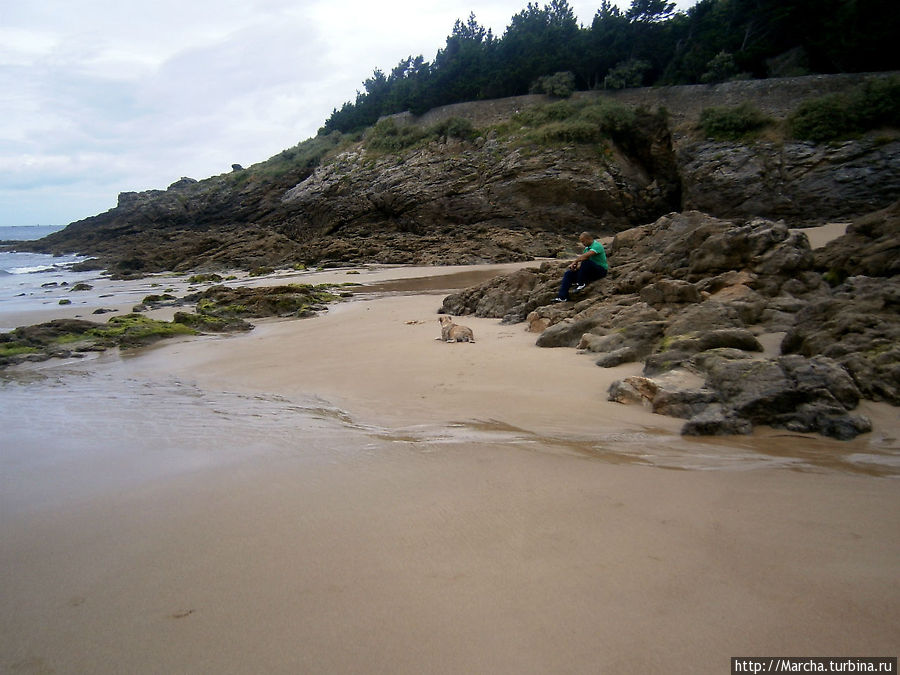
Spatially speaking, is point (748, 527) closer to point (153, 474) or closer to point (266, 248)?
point (153, 474)

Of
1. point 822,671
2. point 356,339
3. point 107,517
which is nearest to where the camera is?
point 822,671

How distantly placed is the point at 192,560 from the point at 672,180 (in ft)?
97.4

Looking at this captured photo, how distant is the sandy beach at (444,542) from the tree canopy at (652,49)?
31780 millimetres

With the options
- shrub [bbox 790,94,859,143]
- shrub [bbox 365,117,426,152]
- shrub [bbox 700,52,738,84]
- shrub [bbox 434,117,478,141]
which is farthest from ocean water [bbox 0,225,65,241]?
shrub [bbox 790,94,859,143]

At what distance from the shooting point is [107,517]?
238 cm

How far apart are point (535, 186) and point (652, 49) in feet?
53.7

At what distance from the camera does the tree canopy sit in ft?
82.0

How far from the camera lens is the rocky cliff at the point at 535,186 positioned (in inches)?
858

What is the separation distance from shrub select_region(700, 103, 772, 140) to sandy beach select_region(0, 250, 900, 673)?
26112 millimetres

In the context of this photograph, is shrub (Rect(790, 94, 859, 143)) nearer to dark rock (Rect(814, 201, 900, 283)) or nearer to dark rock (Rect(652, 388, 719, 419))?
dark rock (Rect(814, 201, 900, 283))

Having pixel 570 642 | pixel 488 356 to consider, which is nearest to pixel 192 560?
pixel 570 642

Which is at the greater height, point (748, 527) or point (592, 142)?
point (592, 142)

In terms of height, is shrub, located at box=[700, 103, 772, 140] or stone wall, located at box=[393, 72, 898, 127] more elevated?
stone wall, located at box=[393, 72, 898, 127]

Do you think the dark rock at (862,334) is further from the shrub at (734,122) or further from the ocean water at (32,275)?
the shrub at (734,122)
